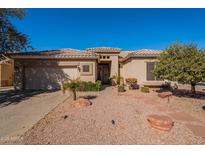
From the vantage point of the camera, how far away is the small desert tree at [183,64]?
35.4ft

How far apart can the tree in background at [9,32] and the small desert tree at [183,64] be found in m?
11.2

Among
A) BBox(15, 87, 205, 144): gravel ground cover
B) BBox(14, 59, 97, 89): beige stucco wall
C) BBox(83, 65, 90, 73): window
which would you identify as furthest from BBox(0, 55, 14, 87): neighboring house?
BBox(15, 87, 205, 144): gravel ground cover

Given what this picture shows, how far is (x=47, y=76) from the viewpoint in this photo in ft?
54.0

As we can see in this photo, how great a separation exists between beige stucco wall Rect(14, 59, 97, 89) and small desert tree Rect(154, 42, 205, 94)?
693 cm

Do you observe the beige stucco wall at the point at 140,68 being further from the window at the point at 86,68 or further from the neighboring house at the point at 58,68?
the window at the point at 86,68

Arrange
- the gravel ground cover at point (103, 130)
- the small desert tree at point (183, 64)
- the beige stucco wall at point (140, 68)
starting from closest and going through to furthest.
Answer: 1. the gravel ground cover at point (103, 130)
2. the small desert tree at point (183, 64)
3. the beige stucco wall at point (140, 68)

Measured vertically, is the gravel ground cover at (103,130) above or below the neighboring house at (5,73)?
below

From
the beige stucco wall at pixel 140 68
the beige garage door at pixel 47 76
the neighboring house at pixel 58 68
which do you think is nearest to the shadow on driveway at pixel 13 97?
the beige garage door at pixel 47 76

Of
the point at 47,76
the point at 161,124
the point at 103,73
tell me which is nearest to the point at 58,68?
the point at 47,76

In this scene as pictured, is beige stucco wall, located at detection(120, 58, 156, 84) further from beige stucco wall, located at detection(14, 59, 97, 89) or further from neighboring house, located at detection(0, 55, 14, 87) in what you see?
neighboring house, located at detection(0, 55, 14, 87)

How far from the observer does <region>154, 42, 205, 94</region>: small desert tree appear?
424 inches

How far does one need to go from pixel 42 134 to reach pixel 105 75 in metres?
19.4
